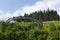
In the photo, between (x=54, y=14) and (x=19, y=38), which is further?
(x=54, y=14)

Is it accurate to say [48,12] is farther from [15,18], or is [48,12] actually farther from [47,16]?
[15,18]

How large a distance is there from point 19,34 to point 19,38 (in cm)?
30

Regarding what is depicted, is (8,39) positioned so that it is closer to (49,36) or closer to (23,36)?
(23,36)

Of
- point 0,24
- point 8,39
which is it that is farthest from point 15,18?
point 8,39

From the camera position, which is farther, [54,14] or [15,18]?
[54,14]

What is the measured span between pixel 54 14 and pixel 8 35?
53.1 metres

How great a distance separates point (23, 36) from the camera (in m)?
18.5

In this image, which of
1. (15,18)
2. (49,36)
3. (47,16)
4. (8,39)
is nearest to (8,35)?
(8,39)

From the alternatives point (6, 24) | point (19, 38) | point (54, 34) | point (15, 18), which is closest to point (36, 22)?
point (15, 18)

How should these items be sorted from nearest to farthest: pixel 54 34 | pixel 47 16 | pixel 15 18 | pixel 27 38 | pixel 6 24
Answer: pixel 54 34 < pixel 27 38 < pixel 6 24 < pixel 15 18 < pixel 47 16

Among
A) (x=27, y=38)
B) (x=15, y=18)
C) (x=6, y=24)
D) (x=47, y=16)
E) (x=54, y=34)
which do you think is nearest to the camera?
(x=54, y=34)

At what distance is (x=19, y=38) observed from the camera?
1859 centimetres

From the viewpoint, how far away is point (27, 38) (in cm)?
1823

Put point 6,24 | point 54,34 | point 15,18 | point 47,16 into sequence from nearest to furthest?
1. point 54,34
2. point 6,24
3. point 15,18
4. point 47,16
